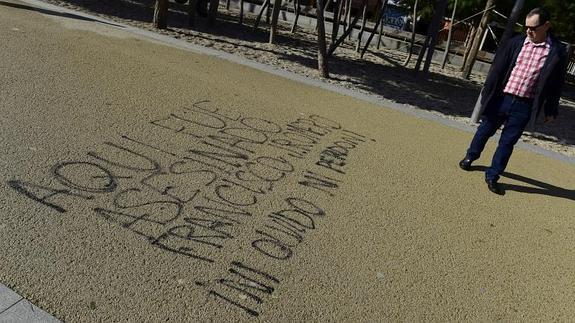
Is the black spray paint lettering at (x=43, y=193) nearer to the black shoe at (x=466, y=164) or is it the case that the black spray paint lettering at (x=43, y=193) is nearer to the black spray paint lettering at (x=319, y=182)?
the black spray paint lettering at (x=319, y=182)

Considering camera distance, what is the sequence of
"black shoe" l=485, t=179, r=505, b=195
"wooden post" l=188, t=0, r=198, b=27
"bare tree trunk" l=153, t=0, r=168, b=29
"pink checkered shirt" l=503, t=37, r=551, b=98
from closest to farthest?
"pink checkered shirt" l=503, t=37, r=551, b=98 < "black shoe" l=485, t=179, r=505, b=195 < "bare tree trunk" l=153, t=0, r=168, b=29 < "wooden post" l=188, t=0, r=198, b=27

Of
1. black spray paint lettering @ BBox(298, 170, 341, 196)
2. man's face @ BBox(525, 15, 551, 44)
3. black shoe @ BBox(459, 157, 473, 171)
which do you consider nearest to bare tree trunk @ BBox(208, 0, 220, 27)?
black shoe @ BBox(459, 157, 473, 171)

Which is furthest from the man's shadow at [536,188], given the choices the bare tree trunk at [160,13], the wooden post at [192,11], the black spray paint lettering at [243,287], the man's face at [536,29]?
the wooden post at [192,11]

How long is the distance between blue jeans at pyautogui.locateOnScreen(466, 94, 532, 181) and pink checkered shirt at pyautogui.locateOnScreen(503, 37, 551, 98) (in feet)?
0.33

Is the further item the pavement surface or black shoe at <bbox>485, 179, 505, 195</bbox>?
black shoe at <bbox>485, 179, 505, 195</bbox>

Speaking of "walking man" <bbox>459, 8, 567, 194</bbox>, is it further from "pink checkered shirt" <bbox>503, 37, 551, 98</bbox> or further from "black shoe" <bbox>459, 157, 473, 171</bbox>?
"black shoe" <bbox>459, 157, 473, 171</bbox>

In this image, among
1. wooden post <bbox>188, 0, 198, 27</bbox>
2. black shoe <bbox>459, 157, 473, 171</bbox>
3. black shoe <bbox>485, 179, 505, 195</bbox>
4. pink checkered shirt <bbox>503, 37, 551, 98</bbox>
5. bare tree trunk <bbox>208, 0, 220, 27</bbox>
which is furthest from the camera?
bare tree trunk <bbox>208, 0, 220, 27</bbox>

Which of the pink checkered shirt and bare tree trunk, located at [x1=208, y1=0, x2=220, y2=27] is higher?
the pink checkered shirt

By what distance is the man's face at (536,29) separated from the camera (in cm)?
442

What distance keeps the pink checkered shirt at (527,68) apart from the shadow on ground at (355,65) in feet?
13.2

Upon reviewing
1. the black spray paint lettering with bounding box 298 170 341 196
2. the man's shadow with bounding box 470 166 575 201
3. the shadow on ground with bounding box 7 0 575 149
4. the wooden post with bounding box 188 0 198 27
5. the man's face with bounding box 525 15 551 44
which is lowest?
the black spray paint lettering with bounding box 298 170 341 196

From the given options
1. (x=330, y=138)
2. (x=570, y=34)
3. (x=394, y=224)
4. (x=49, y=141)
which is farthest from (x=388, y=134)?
(x=570, y=34)

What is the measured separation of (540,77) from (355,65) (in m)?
7.70

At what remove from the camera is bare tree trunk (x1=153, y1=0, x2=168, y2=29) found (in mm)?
11008
